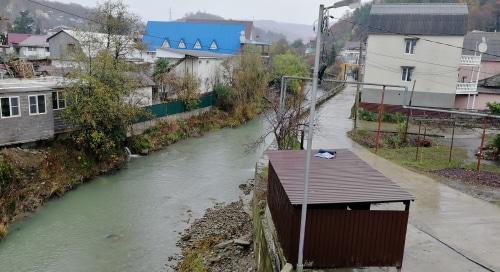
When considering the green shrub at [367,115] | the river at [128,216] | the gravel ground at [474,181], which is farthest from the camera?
the green shrub at [367,115]

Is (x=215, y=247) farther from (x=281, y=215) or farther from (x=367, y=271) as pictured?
(x=367, y=271)

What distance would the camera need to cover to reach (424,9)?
34.0 m

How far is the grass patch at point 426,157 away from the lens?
63.5 feet

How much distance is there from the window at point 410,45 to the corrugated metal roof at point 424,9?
254 cm

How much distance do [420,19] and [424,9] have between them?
116 cm

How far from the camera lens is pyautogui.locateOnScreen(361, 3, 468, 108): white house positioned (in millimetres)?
32719

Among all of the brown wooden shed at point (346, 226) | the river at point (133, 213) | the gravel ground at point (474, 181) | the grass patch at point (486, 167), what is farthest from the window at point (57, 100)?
the grass patch at point (486, 167)

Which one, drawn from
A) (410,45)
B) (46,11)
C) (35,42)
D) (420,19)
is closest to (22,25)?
(35,42)

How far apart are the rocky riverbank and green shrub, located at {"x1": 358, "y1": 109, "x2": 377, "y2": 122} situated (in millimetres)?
17877

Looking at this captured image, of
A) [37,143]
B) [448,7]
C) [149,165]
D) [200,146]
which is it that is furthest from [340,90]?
[37,143]

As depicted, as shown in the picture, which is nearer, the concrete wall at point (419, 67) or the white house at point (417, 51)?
the white house at point (417, 51)

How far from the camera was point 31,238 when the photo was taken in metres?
14.6

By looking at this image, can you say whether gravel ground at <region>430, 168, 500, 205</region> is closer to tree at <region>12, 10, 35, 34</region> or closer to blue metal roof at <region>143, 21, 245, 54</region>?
blue metal roof at <region>143, 21, 245, 54</region>

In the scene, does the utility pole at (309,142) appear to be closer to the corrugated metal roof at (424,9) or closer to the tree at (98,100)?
the tree at (98,100)
